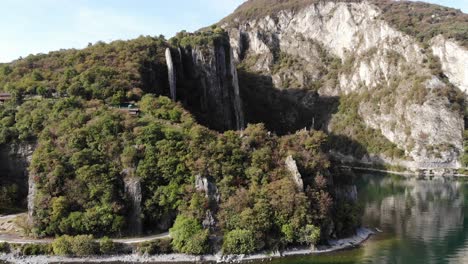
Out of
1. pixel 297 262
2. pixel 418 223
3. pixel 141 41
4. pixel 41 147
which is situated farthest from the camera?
pixel 141 41

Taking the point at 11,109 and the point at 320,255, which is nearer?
the point at 320,255

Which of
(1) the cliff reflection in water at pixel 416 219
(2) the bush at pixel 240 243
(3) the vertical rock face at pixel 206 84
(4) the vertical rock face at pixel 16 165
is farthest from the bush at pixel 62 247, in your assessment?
(3) the vertical rock face at pixel 206 84

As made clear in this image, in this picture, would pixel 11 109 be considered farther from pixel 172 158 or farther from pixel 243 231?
pixel 243 231

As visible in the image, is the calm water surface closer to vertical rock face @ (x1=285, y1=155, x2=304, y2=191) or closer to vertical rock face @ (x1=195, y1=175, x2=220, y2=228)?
vertical rock face @ (x1=285, y1=155, x2=304, y2=191)

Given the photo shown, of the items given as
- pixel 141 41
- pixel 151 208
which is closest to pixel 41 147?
pixel 151 208

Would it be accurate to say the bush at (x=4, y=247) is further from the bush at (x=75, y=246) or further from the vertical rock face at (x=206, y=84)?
the vertical rock face at (x=206, y=84)

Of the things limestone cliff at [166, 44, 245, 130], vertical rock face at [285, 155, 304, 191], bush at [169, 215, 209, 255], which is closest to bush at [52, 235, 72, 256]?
bush at [169, 215, 209, 255]

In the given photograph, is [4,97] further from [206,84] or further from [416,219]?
[416,219]

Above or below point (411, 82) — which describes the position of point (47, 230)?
below
